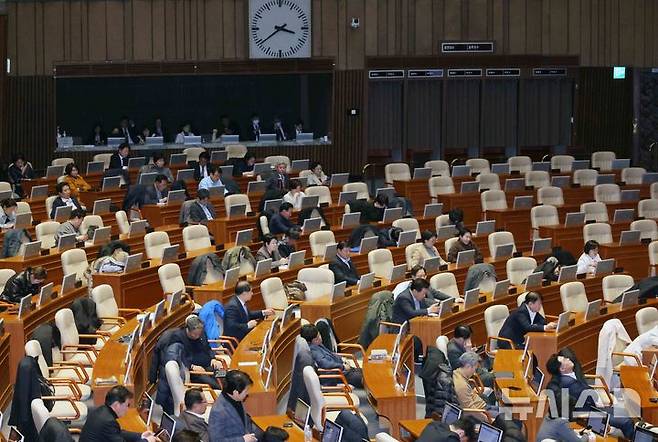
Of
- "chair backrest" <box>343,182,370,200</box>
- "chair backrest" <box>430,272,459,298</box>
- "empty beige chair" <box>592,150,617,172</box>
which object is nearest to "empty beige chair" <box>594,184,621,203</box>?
"empty beige chair" <box>592,150,617,172</box>

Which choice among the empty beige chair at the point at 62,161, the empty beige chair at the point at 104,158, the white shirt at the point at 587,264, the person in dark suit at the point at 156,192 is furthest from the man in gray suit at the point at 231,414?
the empty beige chair at the point at 104,158

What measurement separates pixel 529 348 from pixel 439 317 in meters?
1.03

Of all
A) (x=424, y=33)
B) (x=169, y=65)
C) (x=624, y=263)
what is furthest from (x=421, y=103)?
(x=624, y=263)

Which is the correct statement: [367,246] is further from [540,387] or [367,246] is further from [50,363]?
[50,363]

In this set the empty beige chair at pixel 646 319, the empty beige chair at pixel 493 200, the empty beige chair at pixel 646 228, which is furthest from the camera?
the empty beige chair at pixel 493 200

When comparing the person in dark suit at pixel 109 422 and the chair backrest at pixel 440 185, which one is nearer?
the person in dark suit at pixel 109 422

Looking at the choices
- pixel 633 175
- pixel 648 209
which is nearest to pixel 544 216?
pixel 648 209

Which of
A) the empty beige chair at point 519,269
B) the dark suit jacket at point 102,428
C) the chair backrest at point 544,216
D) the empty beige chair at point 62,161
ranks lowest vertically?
the dark suit jacket at point 102,428

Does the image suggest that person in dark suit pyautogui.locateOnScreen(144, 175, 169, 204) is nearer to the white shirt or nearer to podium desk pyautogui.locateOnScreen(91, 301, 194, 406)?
podium desk pyautogui.locateOnScreen(91, 301, 194, 406)

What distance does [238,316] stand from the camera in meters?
15.0

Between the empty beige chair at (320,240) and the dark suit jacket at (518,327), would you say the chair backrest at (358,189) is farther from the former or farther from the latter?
the dark suit jacket at (518,327)

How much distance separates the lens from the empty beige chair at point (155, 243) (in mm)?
17844

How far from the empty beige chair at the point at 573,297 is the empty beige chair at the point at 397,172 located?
23.5ft

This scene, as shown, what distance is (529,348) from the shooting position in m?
15.4
